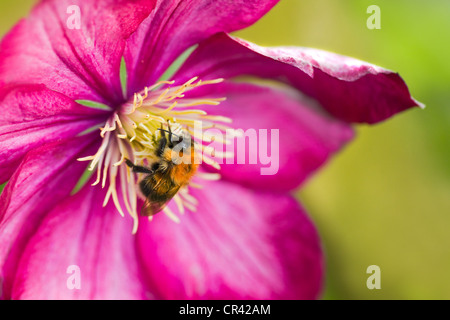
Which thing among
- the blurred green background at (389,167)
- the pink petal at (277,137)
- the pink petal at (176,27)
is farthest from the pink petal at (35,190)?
the blurred green background at (389,167)

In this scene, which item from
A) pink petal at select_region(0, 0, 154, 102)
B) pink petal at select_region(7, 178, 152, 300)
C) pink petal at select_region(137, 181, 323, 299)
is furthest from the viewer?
pink petal at select_region(137, 181, 323, 299)

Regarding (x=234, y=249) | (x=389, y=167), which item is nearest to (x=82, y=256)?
(x=234, y=249)

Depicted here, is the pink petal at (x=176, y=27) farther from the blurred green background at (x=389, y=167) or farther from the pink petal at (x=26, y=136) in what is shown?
the blurred green background at (x=389, y=167)

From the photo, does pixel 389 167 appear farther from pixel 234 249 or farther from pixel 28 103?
pixel 28 103

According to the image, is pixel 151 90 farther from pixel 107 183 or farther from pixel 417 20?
pixel 417 20

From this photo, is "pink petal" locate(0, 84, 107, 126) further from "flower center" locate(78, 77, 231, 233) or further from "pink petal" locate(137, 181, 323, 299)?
"pink petal" locate(137, 181, 323, 299)

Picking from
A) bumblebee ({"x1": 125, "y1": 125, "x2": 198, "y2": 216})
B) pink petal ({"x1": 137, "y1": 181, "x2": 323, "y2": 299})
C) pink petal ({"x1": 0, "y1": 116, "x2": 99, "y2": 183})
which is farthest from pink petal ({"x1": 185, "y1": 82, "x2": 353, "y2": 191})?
pink petal ({"x1": 0, "y1": 116, "x2": 99, "y2": 183})
